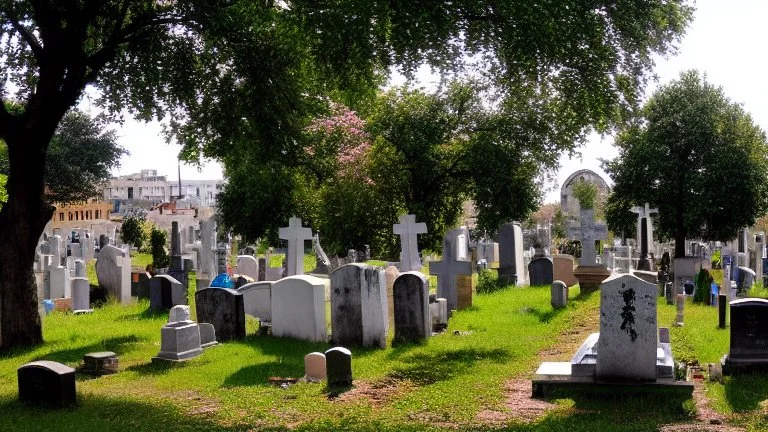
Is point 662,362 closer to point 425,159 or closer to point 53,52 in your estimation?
point 53,52

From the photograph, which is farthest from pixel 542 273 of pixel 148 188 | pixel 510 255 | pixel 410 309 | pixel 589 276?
pixel 148 188

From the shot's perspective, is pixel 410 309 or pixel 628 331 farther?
pixel 410 309

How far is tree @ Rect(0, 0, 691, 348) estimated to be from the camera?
37.6 feet

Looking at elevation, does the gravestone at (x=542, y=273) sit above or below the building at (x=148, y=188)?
below

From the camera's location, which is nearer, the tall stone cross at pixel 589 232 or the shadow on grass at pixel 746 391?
the shadow on grass at pixel 746 391

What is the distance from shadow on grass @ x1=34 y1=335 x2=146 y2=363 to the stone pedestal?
11.1 m

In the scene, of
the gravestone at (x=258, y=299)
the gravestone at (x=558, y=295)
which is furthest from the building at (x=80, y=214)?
the gravestone at (x=558, y=295)

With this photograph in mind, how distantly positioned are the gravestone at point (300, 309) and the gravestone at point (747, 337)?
633cm

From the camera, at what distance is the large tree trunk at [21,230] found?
44.1 ft

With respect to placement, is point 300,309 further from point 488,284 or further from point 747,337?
point 488,284

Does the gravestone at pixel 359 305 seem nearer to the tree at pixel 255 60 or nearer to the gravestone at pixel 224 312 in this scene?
the gravestone at pixel 224 312

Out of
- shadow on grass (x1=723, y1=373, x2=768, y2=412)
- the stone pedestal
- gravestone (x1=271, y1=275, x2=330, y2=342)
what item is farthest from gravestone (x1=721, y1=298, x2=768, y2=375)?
the stone pedestal

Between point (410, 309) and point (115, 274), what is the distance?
998cm

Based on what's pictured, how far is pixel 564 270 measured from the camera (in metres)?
22.2
